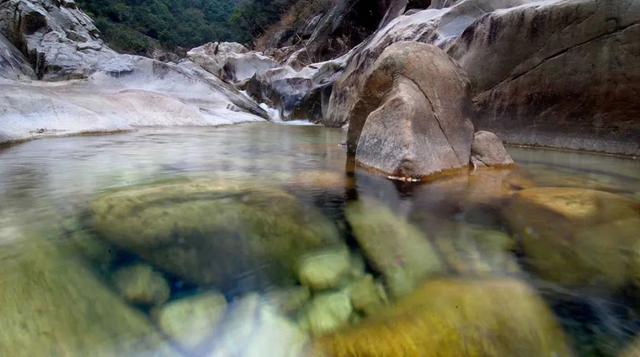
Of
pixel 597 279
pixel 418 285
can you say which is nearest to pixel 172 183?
pixel 418 285

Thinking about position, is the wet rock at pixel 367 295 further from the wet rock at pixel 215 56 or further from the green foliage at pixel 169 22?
the green foliage at pixel 169 22

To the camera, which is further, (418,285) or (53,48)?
(53,48)

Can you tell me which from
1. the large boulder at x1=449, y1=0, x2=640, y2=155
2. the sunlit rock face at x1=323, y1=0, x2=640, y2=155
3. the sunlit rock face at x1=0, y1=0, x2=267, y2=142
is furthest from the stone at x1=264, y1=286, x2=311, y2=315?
the sunlit rock face at x1=0, y1=0, x2=267, y2=142

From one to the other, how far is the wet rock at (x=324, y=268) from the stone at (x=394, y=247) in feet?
0.48

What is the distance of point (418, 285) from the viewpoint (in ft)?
6.64

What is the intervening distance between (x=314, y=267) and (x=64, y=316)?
1076mm

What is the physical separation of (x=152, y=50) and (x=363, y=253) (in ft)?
130

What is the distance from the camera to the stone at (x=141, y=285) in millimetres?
1843

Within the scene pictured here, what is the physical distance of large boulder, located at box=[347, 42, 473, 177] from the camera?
4.17 meters

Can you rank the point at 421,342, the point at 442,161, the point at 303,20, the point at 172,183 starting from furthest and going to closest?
the point at 303,20, the point at 442,161, the point at 172,183, the point at 421,342

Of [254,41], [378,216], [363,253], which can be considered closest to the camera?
[363,253]

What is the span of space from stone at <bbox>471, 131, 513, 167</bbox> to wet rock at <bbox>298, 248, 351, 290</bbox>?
2964 mm

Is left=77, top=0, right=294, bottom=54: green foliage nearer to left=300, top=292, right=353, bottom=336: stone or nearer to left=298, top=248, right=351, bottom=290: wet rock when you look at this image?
left=298, top=248, right=351, bottom=290: wet rock

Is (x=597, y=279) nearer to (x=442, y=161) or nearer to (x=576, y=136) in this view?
(x=442, y=161)
